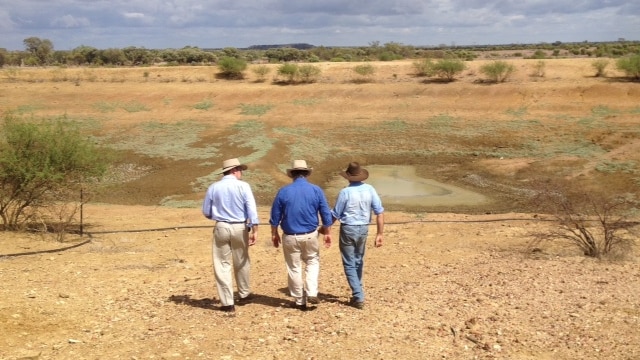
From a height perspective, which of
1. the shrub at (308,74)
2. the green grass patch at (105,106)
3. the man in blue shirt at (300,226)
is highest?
the shrub at (308,74)

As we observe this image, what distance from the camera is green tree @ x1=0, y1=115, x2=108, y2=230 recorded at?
11.3 metres

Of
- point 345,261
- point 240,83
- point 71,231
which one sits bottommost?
point 71,231

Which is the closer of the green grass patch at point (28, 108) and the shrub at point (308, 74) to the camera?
the green grass patch at point (28, 108)

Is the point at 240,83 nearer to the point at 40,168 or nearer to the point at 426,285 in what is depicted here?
the point at 40,168

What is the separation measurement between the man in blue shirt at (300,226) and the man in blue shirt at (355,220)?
0.19 m

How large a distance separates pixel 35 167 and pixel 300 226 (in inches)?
283

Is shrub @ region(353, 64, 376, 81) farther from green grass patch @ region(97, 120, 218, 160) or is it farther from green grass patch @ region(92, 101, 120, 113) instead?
green grass patch @ region(92, 101, 120, 113)

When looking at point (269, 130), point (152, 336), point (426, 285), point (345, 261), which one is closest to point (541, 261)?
point (426, 285)

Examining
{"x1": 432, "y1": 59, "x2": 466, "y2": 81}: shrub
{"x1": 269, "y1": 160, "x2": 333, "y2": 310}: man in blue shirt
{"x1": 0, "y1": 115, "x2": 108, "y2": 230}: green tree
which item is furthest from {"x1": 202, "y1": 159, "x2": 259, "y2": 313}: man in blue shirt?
{"x1": 432, "y1": 59, "x2": 466, "y2": 81}: shrub

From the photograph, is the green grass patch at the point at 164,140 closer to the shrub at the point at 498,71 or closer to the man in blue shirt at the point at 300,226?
the shrub at the point at 498,71

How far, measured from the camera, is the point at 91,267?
8.73 meters

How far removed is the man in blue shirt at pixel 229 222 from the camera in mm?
6422

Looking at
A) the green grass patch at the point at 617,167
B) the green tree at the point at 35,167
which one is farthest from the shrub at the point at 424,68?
the green tree at the point at 35,167

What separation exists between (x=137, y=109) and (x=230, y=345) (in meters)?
27.9
